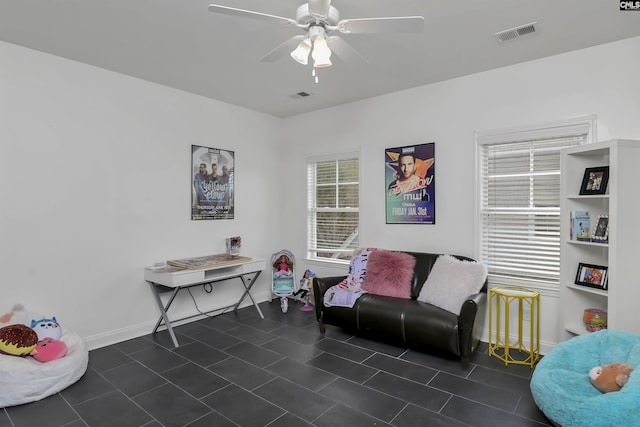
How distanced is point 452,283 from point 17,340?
3399mm

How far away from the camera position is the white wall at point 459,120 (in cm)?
295

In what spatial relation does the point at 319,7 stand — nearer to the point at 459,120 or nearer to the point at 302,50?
the point at 302,50

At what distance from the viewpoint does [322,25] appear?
2.22 m

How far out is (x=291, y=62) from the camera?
10.9 ft

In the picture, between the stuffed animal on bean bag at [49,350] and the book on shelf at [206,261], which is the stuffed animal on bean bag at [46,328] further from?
the book on shelf at [206,261]

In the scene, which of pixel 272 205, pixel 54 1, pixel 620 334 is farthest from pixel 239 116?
pixel 620 334

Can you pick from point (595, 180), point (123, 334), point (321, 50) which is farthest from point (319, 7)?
point (123, 334)

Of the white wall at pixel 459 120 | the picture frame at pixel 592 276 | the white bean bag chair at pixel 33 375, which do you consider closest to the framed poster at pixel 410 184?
the white wall at pixel 459 120

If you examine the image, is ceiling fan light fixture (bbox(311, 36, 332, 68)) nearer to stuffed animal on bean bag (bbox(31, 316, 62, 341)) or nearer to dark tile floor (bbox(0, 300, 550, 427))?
dark tile floor (bbox(0, 300, 550, 427))

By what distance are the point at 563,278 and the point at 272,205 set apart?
3.55m

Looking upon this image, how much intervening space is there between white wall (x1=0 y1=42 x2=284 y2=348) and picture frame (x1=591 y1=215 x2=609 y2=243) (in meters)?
3.76

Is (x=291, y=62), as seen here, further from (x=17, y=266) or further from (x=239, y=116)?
(x=17, y=266)

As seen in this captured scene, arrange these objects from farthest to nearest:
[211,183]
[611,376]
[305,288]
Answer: [305,288]
[211,183]
[611,376]

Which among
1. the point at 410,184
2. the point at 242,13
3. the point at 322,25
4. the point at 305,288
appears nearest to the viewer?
the point at 242,13
